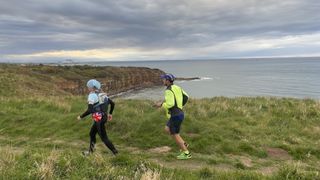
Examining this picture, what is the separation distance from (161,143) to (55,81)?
52450mm

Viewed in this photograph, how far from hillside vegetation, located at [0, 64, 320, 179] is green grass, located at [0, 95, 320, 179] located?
2 cm

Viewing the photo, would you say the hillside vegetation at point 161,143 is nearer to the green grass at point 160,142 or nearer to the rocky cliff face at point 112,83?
the green grass at point 160,142

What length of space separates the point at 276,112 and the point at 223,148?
594cm

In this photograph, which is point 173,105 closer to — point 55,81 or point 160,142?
point 160,142

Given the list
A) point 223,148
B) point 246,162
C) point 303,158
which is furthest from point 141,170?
point 303,158

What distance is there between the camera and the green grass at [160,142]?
22.5 feet

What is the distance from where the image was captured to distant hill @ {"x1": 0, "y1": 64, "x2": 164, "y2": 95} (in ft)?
142

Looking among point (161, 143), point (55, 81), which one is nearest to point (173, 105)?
point (161, 143)

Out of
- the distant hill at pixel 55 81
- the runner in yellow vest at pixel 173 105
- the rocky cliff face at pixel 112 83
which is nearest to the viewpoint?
the runner in yellow vest at pixel 173 105

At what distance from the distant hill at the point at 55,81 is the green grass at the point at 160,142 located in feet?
73.3

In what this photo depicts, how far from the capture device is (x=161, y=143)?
444 inches

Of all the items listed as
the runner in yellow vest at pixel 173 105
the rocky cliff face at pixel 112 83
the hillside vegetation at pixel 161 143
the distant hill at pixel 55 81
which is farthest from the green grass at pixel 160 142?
the rocky cliff face at pixel 112 83

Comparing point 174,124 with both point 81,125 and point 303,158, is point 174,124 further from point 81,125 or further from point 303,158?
point 81,125

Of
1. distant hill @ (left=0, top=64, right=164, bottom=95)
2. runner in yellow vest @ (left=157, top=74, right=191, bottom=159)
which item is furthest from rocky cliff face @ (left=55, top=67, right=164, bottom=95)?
runner in yellow vest @ (left=157, top=74, right=191, bottom=159)
